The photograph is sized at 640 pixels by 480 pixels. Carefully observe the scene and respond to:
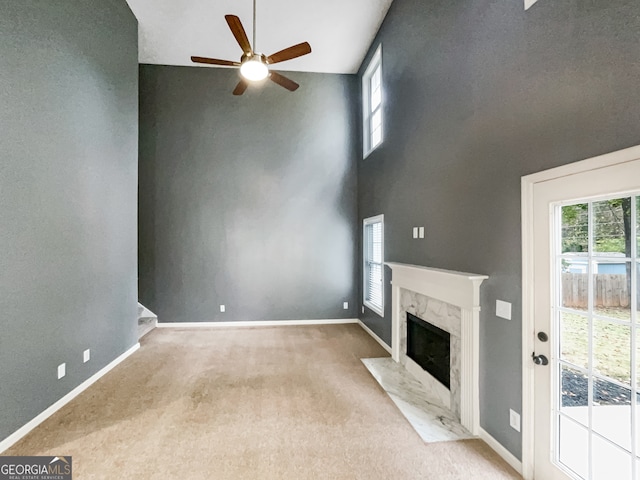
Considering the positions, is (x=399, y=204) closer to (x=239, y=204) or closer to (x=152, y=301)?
(x=239, y=204)

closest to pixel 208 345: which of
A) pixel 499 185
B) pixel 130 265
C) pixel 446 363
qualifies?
pixel 130 265

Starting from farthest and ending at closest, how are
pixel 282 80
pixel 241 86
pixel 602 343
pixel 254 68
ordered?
pixel 241 86
pixel 282 80
pixel 254 68
pixel 602 343

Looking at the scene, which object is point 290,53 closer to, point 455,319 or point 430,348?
point 455,319

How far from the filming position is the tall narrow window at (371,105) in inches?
213

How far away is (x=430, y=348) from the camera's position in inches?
133

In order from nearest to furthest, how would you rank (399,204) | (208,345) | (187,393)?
(187,393)
(399,204)
(208,345)

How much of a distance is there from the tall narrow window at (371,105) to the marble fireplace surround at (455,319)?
2786 mm

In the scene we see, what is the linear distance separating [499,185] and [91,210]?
3994 mm

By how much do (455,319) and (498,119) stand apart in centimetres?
166

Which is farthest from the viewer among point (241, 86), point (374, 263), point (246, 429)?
point (374, 263)

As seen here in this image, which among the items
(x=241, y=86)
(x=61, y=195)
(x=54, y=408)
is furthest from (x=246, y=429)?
(x=241, y=86)

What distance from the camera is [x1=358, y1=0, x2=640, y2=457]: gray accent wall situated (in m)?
1.56

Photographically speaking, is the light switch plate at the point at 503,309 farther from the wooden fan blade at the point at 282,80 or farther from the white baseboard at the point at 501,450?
A: the wooden fan blade at the point at 282,80

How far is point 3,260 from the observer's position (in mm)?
2375
